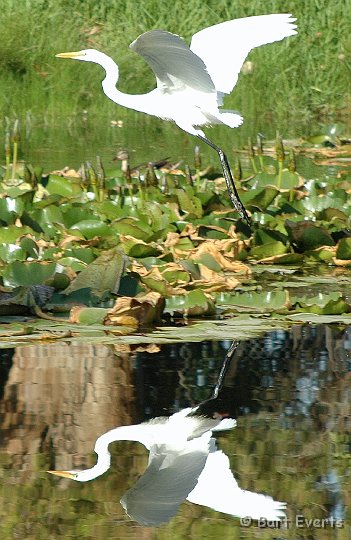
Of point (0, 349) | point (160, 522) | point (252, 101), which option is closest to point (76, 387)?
point (0, 349)

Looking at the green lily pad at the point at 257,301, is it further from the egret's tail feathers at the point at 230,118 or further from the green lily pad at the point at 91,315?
the egret's tail feathers at the point at 230,118

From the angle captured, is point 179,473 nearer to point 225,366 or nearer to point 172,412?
point 172,412

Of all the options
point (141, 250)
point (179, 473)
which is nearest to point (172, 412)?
point (179, 473)

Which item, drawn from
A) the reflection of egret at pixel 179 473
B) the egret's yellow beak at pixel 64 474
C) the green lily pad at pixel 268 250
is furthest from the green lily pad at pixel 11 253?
the egret's yellow beak at pixel 64 474

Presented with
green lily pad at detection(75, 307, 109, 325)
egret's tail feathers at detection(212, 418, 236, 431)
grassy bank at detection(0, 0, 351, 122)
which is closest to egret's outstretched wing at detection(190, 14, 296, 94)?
green lily pad at detection(75, 307, 109, 325)

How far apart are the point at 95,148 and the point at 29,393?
743 cm

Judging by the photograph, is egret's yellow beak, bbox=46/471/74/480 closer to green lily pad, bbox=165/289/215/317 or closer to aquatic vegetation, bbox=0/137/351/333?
aquatic vegetation, bbox=0/137/351/333

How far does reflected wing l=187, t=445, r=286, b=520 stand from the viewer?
3.08 m

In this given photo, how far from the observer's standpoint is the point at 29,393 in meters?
4.15

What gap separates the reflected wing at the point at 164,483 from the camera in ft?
10.1

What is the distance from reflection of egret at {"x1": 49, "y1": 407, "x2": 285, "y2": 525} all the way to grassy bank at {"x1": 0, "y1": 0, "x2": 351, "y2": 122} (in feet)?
35.6

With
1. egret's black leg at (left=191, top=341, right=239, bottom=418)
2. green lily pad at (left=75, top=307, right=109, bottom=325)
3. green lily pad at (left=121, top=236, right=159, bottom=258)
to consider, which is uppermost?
Answer: green lily pad at (left=121, top=236, right=159, bottom=258)

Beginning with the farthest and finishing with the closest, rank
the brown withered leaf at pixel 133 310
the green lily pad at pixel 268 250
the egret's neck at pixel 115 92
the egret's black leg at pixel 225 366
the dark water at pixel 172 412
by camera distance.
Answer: the egret's neck at pixel 115 92 < the green lily pad at pixel 268 250 < the brown withered leaf at pixel 133 310 < the egret's black leg at pixel 225 366 < the dark water at pixel 172 412

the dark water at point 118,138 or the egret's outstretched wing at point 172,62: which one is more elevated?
the egret's outstretched wing at point 172,62
